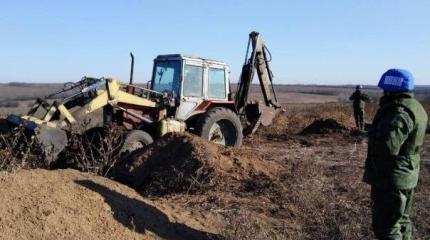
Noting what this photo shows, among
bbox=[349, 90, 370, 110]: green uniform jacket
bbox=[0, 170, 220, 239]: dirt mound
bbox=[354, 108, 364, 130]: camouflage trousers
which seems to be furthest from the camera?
bbox=[354, 108, 364, 130]: camouflage trousers

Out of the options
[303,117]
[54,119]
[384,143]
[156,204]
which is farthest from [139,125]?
[303,117]

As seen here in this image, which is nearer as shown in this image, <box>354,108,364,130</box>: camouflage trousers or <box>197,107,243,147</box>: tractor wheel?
<box>197,107,243,147</box>: tractor wheel

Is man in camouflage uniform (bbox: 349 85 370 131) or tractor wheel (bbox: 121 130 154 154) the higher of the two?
man in camouflage uniform (bbox: 349 85 370 131)

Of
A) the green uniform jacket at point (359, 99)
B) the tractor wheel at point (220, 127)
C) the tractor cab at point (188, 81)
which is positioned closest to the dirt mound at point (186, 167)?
the tractor wheel at point (220, 127)

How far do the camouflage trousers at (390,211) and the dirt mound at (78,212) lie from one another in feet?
6.16

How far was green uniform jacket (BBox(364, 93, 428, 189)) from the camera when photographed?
5105 mm

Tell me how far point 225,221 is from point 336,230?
4.13ft

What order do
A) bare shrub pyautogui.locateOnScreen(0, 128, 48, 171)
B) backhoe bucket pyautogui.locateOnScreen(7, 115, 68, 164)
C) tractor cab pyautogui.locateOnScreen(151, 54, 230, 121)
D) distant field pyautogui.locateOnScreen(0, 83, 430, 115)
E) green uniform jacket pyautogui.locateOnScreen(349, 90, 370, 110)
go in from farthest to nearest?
distant field pyautogui.locateOnScreen(0, 83, 430, 115)
green uniform jacket pyautogui.locateOnScreen(349, 90, 370, 110)
tractor cab pyautogui.locateOnScreen(151, 54, 230, 121)
backhoe bucket pyautogui.locateOnScreen(7, 115, 68, 164)
bare shrub pyautogui.locateOnScreen(0, 128, 48, 171)

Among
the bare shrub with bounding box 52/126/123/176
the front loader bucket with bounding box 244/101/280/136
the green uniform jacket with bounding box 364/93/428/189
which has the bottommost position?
the bare shrub with bounding box 52/126/123/176

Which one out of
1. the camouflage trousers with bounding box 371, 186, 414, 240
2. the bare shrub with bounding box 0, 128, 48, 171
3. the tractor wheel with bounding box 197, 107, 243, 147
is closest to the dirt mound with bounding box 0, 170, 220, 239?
the bare shrub with bounding box 0, 128, 48, 171

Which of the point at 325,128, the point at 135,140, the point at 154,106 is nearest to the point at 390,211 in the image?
the point at 135,140

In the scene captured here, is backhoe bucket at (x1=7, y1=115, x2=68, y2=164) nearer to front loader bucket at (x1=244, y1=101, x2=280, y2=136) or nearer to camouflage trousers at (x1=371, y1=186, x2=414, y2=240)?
camouflage trousers at (x1=371, y1=186, x2=414, y2=240)

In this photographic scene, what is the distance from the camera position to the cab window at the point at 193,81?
1241 centimetres

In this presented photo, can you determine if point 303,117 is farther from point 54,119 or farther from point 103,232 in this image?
point 103,232
